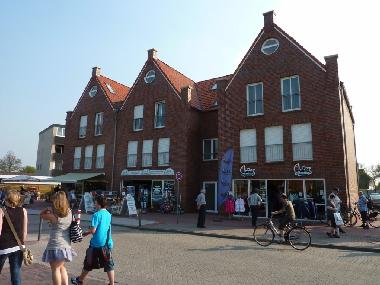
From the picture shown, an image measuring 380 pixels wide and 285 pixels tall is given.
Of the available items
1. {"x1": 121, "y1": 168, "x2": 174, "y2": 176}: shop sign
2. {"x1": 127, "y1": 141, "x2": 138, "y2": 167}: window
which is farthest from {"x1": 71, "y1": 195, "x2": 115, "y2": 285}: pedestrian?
{"x1": 127, "y1": 141, "x2": 138, "y2": 167}: window

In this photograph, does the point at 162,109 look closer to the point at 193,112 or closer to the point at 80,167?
the point at 193,112

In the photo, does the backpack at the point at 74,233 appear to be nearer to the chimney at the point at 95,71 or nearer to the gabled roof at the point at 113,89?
the gabled roof at the point at 113,89

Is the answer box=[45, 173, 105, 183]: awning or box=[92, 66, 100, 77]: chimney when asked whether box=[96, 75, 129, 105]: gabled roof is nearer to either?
box=[92, 66, 100, 77]: chimney

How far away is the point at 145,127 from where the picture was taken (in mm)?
28375

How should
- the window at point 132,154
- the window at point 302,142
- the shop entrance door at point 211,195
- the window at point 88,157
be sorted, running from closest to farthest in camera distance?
the window at point 302,142 → the shop entrance door at point 211,195 → the window at point 132,154 → the window at point 88,157

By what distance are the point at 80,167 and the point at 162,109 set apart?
1051 cm


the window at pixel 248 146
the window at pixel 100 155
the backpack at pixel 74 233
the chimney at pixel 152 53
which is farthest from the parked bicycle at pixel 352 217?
the window at pixel 100 155

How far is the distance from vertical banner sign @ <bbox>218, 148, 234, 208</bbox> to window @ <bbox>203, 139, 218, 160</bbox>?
320 cm

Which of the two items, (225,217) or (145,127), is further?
(145,127)

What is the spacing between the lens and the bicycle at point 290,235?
36.5 ft

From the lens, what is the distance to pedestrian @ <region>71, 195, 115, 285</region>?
19.9 feet

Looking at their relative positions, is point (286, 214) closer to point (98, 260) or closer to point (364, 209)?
point (364, 209)

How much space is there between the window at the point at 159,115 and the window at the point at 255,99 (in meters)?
7.60

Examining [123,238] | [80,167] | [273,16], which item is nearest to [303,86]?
[273,16]
